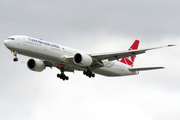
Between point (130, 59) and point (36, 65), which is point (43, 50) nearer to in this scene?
point (36, 65)

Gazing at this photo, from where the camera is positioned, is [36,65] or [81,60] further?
[36,65]

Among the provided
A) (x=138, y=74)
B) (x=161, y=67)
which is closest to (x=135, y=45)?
(x=138, y=74)

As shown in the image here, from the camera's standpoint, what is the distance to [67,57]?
162 ft

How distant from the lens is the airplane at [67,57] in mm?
46812

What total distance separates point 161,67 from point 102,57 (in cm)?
794

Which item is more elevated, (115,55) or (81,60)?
(115,55)

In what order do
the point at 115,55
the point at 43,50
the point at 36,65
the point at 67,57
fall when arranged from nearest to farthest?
the point at 43,50
the point at 67,57
the point at 115,55
the point at 36,65

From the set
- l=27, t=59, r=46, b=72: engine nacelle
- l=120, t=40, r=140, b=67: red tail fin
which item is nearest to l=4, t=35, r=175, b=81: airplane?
l=27, t=59, r=46, b=72: engine nacelle

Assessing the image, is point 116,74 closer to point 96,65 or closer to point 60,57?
point 96,65

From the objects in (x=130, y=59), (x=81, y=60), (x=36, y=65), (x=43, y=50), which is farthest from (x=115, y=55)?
(x=130, y=59)

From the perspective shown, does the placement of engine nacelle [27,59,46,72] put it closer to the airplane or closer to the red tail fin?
the airplane

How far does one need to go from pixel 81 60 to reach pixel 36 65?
726 centimetres

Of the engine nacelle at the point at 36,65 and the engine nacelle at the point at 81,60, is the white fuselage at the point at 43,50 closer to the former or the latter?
the engine nacelle at the point at 81,60

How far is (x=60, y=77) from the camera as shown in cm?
5634
